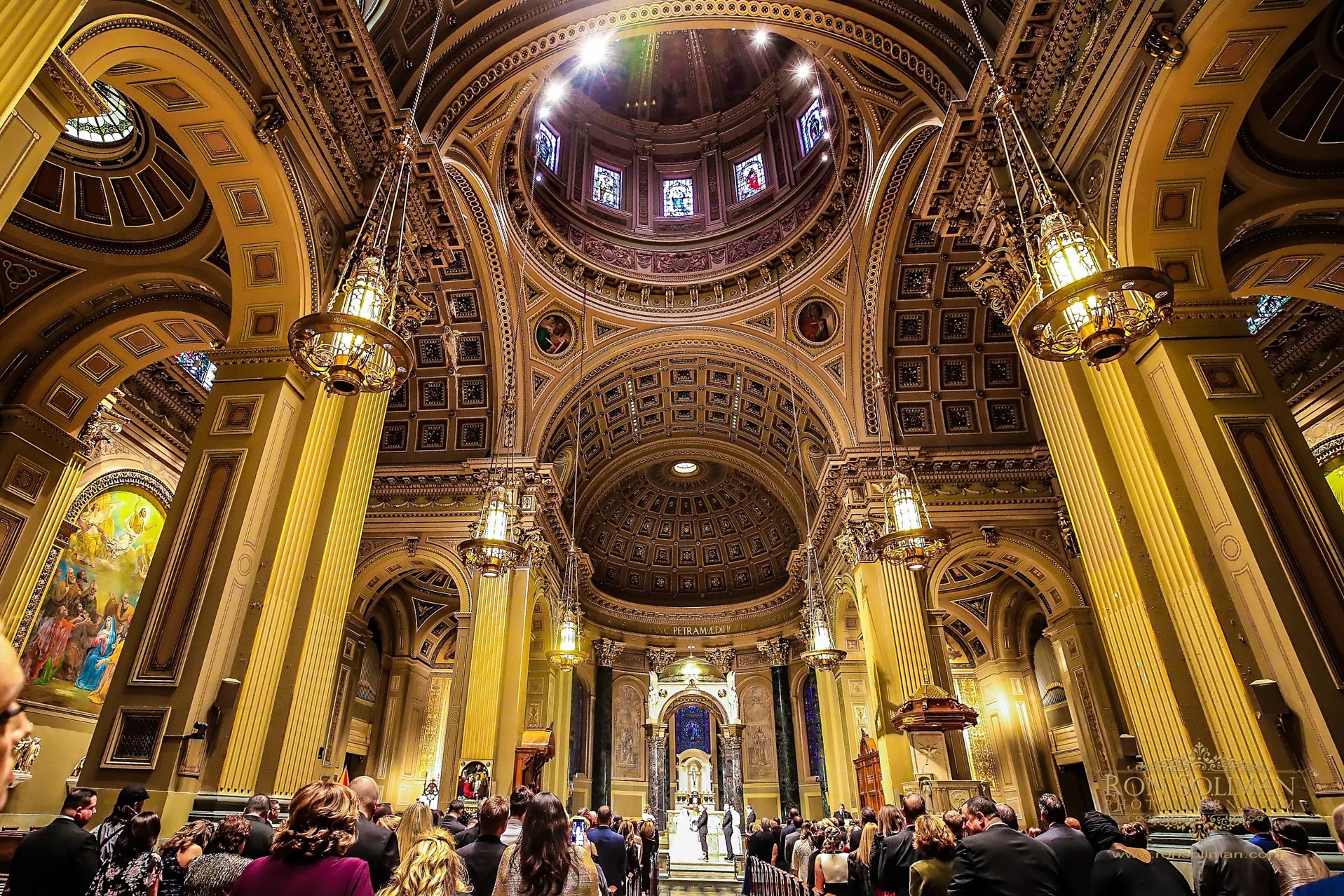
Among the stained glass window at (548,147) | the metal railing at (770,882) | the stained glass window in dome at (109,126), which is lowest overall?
the metal railing at (770,882)

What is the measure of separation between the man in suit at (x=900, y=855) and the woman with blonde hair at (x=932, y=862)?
57 centimetres

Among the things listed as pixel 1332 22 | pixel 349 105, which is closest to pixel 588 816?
pixel 349 105

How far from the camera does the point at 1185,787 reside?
17.8ft

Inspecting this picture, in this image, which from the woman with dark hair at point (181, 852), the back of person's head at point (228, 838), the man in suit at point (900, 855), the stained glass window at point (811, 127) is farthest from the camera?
the stained glass window at point (811, 127)

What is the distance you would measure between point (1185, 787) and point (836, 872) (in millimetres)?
3010

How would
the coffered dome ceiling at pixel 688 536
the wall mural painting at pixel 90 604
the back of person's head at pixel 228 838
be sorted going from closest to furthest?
the back of person's head at pixel 228 838
the wall mural painting at pixel 90 604
the coffered dome ceiling at pixel 688 536

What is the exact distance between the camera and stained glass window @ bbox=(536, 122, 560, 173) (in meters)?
16.3

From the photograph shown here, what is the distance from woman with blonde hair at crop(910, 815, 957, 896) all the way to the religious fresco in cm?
1279

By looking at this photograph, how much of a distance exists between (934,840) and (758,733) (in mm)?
20521

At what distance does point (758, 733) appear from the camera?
2333 cm

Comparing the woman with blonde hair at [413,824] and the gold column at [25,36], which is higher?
the gold column at [25,36]

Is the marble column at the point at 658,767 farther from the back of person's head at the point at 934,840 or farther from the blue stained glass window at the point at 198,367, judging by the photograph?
the back of person's head at the point at 934,840

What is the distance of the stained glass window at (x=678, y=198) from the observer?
18.7 m

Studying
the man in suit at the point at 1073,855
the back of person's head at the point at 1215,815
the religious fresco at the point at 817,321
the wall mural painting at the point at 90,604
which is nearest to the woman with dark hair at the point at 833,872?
the back of person's head at the point at 1215,815
